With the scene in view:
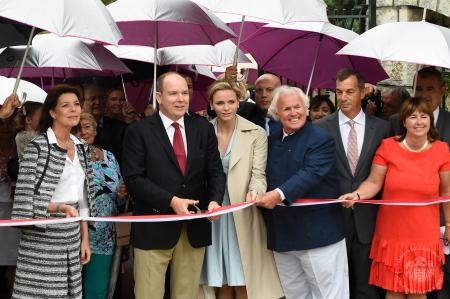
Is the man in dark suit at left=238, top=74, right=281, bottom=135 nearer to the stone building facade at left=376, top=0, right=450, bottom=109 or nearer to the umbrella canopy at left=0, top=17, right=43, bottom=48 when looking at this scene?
the umbrella canopy at left=0, top=17, right=43, bottom=48

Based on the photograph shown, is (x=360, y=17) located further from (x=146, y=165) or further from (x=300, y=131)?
(x=146, y=165)

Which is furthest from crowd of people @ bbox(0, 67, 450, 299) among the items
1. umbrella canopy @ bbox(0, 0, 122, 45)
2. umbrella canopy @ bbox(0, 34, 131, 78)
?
umbrella canopy @ bbox(0, 34, 131, 78)

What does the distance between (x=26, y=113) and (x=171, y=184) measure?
1.90 meters

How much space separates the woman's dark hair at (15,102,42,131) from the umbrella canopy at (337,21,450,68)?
275cm

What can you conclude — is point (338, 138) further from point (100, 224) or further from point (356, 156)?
point (100, 224)

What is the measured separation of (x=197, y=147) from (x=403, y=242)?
68.9 inches

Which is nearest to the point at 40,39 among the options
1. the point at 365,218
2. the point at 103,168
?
the point at 103,168

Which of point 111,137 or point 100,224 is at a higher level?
point 111,137

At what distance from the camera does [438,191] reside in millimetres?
5559

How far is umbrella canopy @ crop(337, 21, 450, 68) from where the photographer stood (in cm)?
567

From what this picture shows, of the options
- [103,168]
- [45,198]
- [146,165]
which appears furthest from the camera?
[103,168]

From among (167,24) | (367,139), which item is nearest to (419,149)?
(367,139)

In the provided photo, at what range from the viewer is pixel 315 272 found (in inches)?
218

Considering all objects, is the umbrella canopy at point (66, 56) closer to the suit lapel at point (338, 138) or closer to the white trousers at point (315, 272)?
the suit lapel at point (338, 138)
